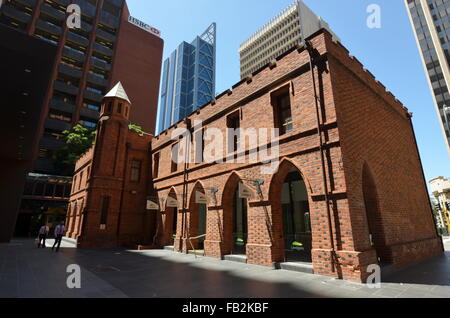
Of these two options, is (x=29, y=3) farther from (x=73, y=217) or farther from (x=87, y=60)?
(x=73, y=217)

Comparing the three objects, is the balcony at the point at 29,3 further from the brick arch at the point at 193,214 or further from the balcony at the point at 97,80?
the brick arch at the point at 193,214

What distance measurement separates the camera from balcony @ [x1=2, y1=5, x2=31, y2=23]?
39719 millimetres

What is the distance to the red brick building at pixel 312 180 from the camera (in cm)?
782

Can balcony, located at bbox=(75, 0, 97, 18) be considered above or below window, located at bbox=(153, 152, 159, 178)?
above

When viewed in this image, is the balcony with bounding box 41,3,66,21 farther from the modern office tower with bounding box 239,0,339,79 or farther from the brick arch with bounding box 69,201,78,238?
the modern office tower with bounding box 239,0,339,79

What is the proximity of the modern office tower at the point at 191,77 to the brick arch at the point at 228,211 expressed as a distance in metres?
90.0

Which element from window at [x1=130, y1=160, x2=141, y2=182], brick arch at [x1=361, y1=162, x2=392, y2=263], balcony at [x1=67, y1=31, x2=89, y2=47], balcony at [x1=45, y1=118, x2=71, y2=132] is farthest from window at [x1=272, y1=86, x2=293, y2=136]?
balcony at [x1=67, y1=31, x2=89, y2=47]

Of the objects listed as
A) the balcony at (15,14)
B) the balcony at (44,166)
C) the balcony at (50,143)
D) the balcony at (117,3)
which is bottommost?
the balcony at (44,166)

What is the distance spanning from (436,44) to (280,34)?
129ft

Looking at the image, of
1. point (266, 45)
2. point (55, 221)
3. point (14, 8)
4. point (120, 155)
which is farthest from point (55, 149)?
point (266, 45)

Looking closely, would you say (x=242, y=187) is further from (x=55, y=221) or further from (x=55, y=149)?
(x=55, y=149)

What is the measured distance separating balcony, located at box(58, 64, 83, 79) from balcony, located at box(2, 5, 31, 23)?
9.01m

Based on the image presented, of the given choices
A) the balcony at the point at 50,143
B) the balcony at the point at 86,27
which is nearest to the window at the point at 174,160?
the balcony at the point at 50,143

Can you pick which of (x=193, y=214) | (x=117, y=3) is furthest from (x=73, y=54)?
(x=193, y=214)
